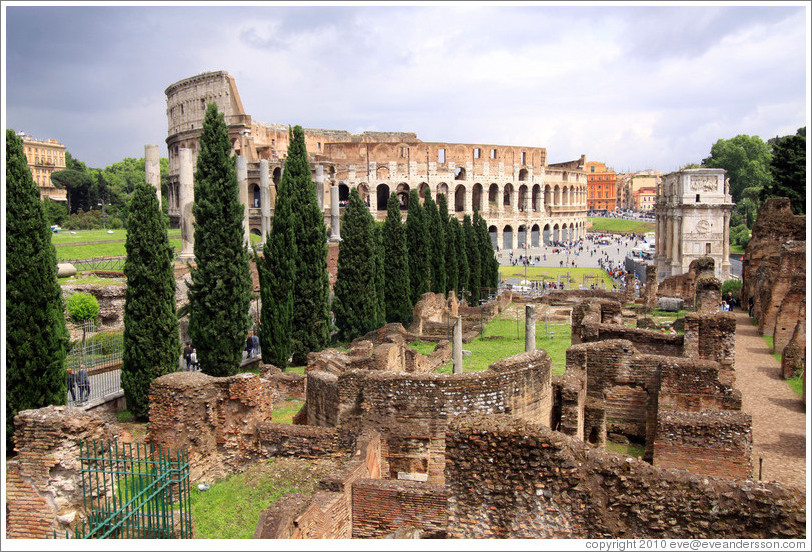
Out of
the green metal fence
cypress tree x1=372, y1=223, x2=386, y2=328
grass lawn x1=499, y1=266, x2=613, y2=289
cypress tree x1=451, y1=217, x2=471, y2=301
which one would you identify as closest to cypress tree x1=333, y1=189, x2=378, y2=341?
cypress tree x1=372, y1=223, x2=386, y2=328

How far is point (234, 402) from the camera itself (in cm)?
1006

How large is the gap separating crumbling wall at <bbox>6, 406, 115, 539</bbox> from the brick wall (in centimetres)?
354

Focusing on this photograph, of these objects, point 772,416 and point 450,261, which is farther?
point 450,261

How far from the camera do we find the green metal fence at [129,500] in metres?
6.89

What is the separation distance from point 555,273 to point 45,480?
4577cm

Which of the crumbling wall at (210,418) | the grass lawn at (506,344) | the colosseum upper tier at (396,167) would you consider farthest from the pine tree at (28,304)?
the colosseum upper tier at (396,167)

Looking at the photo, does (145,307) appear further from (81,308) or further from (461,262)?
(461,262)

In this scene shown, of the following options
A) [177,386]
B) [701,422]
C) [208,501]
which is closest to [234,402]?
[177,386]

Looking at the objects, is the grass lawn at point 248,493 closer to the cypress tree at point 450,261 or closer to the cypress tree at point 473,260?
the cypress tree at point 450,261

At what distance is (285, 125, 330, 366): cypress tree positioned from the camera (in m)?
19.9

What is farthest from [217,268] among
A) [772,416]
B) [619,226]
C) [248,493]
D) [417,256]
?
[619,226]

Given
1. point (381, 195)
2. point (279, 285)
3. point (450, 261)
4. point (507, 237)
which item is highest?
point (381, 195)

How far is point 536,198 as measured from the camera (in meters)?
82.4

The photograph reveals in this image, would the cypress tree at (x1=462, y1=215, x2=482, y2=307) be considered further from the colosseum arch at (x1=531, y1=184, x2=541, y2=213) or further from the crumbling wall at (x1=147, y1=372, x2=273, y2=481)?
the colosseum arch at (x1=531, y1=184, x2=541, y2=213)
